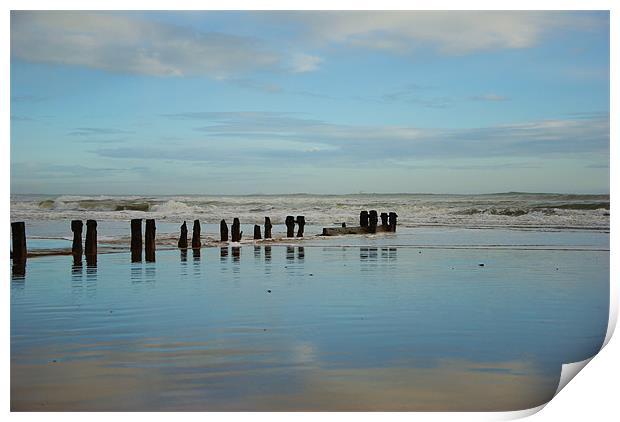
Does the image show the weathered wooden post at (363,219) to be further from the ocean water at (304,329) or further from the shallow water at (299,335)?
the shallow water at (299,335)

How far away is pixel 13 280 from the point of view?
A: 8617mm

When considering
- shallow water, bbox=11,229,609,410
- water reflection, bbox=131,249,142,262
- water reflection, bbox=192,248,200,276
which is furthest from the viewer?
water reflection, bbox=131,249,142,262

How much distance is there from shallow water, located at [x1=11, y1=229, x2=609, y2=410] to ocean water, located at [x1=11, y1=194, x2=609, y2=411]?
14mm

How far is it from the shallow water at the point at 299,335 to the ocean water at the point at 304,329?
1 centimetres

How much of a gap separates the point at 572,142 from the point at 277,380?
16.7 ft

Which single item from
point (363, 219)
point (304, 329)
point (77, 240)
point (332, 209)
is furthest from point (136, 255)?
point (332, 209)

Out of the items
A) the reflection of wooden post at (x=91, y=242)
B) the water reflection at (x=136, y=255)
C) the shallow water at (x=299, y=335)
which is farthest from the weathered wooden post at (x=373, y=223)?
the reflection of wooden post at (x=91, y=242)

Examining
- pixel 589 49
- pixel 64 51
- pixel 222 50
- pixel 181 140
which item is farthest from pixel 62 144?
pixel 589 49

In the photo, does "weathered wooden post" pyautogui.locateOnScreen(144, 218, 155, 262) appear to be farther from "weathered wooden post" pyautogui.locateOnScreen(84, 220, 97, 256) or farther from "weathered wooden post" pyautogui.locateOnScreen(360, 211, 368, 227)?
"weathered wooden post" pyautogui.locateOnScreen(360, 211, 368, 227)

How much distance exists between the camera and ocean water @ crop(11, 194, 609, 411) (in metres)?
4.72

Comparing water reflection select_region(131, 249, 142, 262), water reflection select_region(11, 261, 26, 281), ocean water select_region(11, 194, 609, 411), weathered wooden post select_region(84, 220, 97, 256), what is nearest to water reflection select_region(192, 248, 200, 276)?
ocean water select_region(11, 194, 609, 411)

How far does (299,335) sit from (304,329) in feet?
0.68

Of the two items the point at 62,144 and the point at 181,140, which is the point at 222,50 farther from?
the point at 181,140

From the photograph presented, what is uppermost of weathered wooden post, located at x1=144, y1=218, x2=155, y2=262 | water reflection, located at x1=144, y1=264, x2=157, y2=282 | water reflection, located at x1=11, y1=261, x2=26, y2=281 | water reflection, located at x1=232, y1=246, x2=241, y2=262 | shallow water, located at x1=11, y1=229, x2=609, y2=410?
weathered wooden post, located at x1=144, y1=218, x2=155, y2=262
